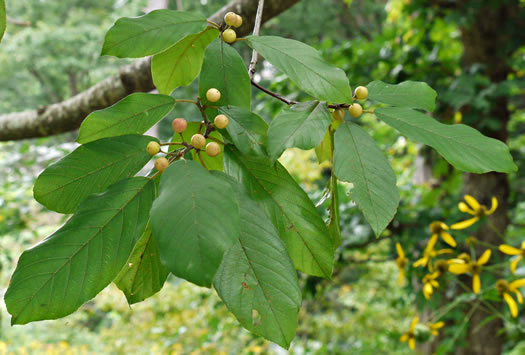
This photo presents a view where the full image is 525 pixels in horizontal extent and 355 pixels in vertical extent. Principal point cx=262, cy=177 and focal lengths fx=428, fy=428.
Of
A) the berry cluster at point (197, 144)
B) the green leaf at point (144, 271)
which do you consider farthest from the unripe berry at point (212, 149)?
the green leaf at point (144, 271)

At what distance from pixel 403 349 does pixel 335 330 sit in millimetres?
539

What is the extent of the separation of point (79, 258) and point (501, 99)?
176cm

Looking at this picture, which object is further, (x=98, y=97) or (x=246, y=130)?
(x=98, y=97)

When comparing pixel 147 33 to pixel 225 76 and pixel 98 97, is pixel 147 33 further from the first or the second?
pixel 98 97

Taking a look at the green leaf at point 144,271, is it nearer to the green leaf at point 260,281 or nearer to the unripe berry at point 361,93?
the green leaf at point 260,281

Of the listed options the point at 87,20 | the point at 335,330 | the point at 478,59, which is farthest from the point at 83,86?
the point at 478,59

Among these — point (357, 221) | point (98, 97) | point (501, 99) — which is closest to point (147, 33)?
point (98, 97)

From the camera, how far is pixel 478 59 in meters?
1.74

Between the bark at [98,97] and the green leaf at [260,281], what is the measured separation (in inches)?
22.2

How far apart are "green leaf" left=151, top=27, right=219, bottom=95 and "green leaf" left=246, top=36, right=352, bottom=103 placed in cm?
10

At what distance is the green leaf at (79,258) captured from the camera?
0.96ft

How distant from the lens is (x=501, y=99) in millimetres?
1661

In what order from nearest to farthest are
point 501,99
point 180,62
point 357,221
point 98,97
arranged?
1. point 180,62
2. point 98,97
3. point 357,221
4. point 501,99

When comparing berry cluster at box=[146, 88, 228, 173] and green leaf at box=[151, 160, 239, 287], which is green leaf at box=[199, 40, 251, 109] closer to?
berry cluster at box=[146, 88, 228, 173]
